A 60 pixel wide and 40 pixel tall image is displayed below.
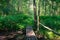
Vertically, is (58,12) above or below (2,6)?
below

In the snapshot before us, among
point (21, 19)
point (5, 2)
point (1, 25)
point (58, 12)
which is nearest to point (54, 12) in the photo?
point (58, 12)

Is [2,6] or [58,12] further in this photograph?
[58,12]

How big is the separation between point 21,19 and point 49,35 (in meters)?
3.87

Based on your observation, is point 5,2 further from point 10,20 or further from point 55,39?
point 55,39

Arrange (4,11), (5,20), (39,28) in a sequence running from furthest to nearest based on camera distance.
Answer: (4,11) → (5,20) → (39,28)

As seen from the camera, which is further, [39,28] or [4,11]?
[4,11]

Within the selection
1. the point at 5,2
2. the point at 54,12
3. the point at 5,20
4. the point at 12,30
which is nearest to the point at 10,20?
the point at 5,20

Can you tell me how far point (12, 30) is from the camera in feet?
36.0

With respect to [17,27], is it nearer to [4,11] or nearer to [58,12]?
[4,11]

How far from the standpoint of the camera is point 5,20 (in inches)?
466

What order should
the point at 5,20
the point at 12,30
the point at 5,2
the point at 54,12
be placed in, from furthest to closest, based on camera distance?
the point at 54,12
the point at 5,2
the point at 5,20
the point at 12,30

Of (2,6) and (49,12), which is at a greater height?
(2,6)

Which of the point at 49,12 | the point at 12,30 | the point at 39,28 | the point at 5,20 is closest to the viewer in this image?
the point at 39,28

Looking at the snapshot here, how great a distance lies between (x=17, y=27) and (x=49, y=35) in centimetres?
295
